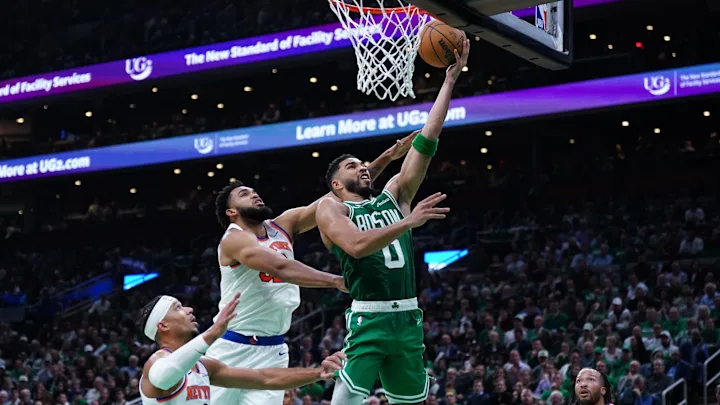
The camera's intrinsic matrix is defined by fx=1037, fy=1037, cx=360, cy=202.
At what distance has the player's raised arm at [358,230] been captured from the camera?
17.0 feet

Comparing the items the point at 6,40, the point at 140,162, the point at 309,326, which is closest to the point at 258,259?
the point at 309,326

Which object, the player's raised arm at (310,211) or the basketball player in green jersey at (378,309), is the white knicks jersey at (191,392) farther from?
the player's raised arm at (310,211)

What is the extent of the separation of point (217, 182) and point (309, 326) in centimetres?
1127

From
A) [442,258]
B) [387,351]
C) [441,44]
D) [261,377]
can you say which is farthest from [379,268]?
[442,258]

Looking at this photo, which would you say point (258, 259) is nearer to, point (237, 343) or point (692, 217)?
point (237, 343)

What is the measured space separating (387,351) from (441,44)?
220 centimetres

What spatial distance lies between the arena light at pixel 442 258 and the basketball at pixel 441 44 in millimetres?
13612

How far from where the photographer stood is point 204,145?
24.2 m

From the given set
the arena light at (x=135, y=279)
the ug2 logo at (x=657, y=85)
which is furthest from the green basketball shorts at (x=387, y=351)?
the arena light at (x=135, y=279)

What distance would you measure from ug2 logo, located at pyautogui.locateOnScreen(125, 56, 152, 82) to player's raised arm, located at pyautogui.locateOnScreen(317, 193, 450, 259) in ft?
65.8

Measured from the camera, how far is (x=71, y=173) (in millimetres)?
26250

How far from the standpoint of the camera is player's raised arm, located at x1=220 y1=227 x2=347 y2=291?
5.88 meters

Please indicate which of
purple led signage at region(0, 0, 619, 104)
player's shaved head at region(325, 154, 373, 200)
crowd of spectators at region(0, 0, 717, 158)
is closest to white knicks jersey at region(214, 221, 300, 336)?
player's shaved head at region(325, 154, 373, 200)

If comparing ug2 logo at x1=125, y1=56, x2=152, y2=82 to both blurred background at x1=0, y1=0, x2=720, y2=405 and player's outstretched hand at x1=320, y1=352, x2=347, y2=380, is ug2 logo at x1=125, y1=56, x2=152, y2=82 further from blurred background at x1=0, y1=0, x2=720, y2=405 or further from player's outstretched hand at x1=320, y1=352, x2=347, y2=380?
player's outstretched hand at x1=320, y1=352, x2=347, y2=380
